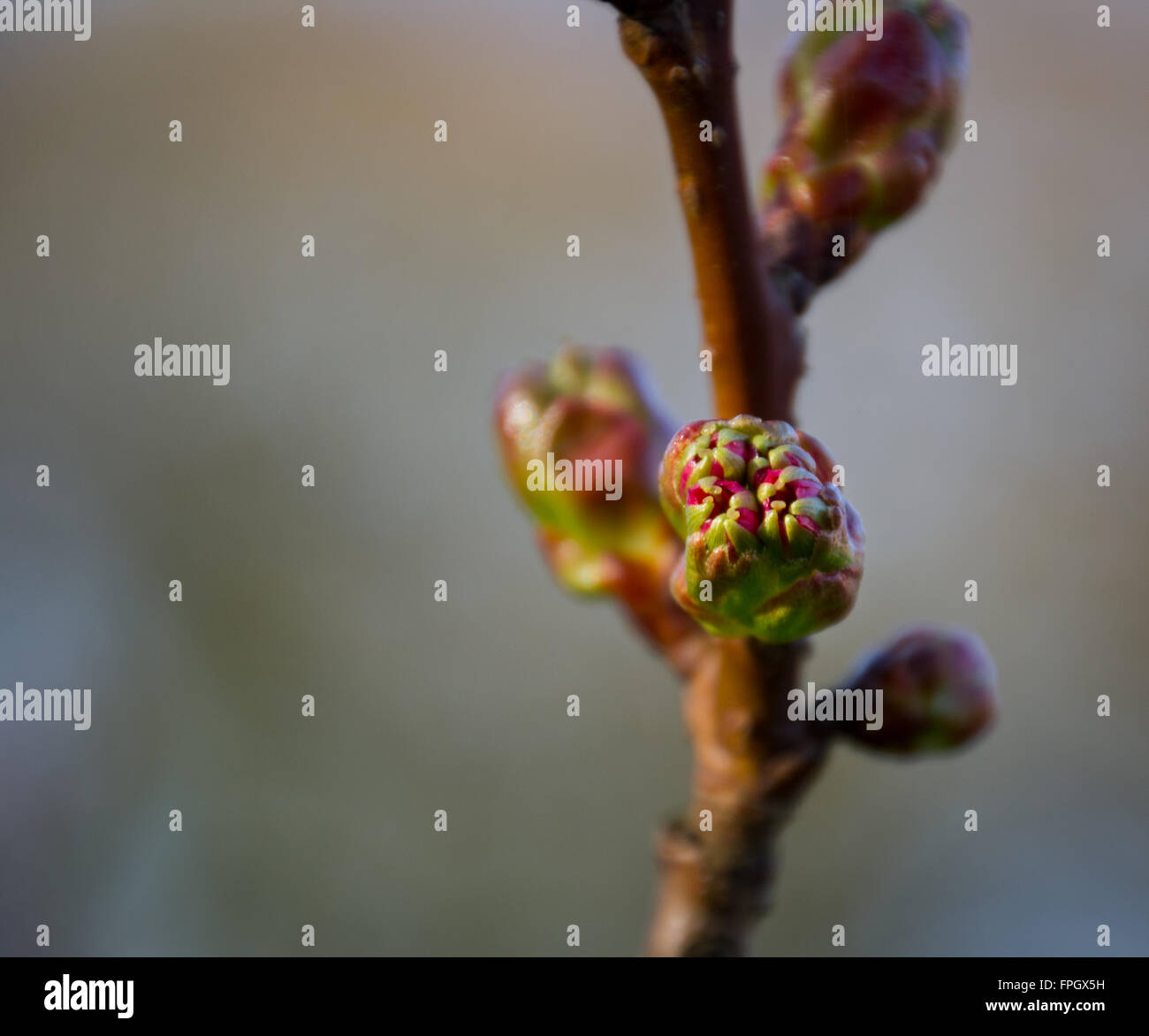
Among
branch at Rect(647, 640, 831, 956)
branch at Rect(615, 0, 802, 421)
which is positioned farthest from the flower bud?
branch at Rect(647, 640, 831, 956)

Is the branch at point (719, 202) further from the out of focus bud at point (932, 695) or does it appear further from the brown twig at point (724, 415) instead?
the out of focus bud at point (932, 695)

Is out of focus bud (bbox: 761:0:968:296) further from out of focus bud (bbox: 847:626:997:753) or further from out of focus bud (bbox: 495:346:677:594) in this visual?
out of focus bud (bbox: 847:626:997:753)

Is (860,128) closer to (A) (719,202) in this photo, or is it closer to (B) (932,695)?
(A) (719,202)

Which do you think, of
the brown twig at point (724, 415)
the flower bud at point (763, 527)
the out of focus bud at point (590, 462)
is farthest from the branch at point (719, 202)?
the out of focus bud at point (590, 462)

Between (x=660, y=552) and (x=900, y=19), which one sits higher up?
(x=900, y=19)

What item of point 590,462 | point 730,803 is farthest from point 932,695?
point 590,462

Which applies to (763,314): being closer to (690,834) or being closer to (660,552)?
(660,552)
